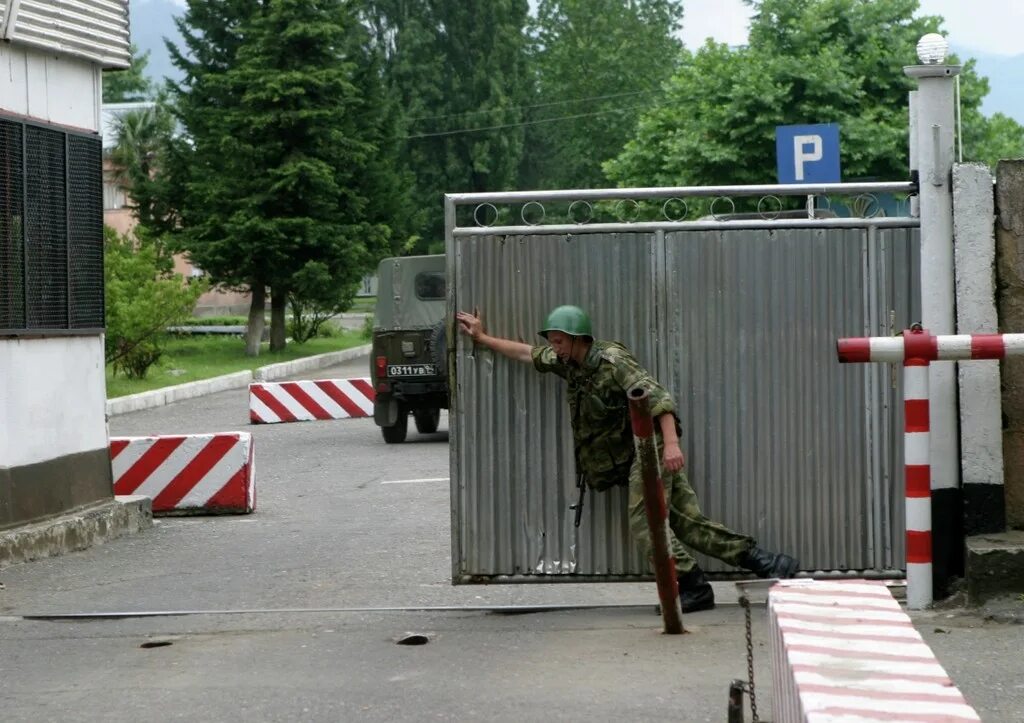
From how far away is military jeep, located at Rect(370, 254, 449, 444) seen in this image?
21484 mm

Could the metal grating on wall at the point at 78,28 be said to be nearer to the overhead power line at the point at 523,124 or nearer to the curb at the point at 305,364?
the curb at the point at 305,364

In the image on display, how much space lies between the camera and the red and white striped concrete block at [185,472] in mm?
14602

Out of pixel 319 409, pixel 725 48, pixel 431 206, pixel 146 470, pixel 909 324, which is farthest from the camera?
pixel 431 206

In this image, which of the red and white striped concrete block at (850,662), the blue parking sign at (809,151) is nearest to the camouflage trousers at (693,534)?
the red and white striped concrete block at (850,662)

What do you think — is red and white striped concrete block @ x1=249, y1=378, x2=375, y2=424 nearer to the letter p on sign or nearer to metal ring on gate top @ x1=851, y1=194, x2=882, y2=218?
the letter p on sign

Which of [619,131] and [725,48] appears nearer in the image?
[725,48]

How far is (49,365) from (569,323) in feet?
17.6

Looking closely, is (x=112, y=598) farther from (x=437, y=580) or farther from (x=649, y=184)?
(x=649, y=184)

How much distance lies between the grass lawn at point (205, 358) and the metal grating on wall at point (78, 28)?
17245 millimetres

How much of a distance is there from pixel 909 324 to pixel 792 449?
0.85m

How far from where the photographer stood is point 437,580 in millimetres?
10586

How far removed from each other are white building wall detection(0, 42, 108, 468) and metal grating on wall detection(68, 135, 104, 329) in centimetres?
16

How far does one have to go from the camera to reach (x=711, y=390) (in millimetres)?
8812

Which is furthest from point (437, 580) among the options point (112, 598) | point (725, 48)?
point (725, 48)
